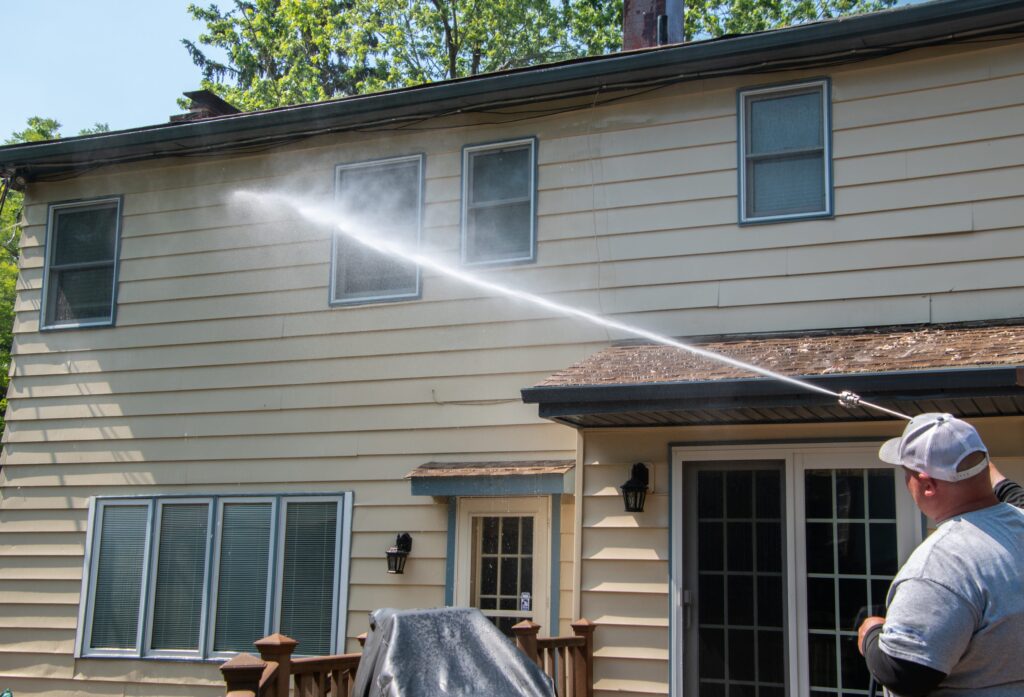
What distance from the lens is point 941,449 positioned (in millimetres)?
3023

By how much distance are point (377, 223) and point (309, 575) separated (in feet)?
10.6

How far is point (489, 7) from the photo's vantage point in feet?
79.0

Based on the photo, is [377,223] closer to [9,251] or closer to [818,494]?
[818,494]

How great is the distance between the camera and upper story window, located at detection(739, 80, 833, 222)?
845 cm

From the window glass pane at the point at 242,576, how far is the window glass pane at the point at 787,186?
5077 mm

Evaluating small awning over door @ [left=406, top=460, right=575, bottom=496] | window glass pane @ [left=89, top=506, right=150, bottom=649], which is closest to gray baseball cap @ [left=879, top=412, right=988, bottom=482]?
small awning over door @ [left=406, top=460, right=575, bottom=496]

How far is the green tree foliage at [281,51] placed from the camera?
2591 cm

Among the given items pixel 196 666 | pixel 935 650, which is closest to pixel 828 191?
pixel 935 650

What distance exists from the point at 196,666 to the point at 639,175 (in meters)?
5.81

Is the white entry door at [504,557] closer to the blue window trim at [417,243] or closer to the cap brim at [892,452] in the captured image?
the blue window trim at [417,243]

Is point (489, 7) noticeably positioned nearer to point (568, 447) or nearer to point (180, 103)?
point (180, 103)

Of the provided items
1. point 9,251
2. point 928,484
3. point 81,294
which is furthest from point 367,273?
point 9,251

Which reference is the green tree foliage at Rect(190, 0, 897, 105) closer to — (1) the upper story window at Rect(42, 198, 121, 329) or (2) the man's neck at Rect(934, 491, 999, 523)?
(1) the upper story window at Rect(42, 198, 121, 329)

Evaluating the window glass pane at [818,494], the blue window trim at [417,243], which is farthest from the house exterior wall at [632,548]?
the blue window trim at [417,243]
